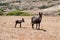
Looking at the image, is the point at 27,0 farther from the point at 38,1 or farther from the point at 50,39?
the point at 50,39

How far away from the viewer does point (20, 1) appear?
76.1m

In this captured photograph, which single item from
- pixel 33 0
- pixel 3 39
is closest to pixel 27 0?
pixel 33 0

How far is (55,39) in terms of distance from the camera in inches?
608

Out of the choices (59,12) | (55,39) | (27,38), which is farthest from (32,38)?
(59,12)

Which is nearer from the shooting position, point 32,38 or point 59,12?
point 32,38

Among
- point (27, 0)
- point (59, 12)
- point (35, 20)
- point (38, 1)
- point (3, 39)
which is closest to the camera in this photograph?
point (3, 39)

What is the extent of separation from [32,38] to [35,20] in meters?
4.25

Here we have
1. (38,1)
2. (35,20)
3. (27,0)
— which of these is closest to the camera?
(35,20)

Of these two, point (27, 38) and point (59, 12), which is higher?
point (27, 38)

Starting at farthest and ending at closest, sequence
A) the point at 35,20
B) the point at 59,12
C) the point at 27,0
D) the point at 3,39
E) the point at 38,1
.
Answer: the point at 27,0
the point at 38,1
the point at 59,12
the point at 35,20
the point at 3,39

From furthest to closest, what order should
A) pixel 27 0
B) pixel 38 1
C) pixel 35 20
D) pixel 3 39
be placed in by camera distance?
1. pixel 27 0
2. pixel 38 1
3. pixel 35 20
4. pixel 3 39

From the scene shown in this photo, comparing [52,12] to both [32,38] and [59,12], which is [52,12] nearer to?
[59,12]

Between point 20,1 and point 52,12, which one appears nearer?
point 52,12

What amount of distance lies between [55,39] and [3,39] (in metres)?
3.20
